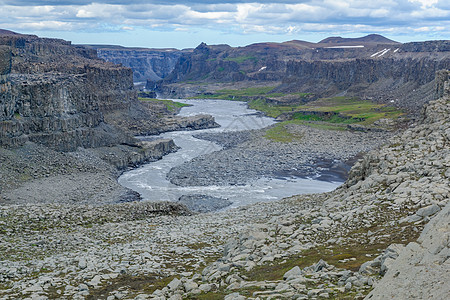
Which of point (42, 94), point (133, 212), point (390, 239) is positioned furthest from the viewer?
point (42, 94)

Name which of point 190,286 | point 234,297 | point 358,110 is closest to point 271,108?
point 358,110

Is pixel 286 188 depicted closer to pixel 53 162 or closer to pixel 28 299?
pixel 53 162

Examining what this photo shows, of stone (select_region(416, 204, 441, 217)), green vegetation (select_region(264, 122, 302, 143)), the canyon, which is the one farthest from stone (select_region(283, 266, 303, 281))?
green vegetation (select_region(264, 122, 302, 143))

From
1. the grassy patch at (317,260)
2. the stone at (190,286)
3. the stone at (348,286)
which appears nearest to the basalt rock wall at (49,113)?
the stone at (190,286)

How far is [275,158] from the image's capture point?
87.4 meters

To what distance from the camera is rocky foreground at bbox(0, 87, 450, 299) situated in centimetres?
1509

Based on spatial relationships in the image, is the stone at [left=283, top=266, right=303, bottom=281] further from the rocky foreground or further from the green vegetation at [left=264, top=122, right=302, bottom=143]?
the green vegetation at [left=264, top=122, right=302, bottom=143]

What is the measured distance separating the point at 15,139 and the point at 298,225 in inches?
2086

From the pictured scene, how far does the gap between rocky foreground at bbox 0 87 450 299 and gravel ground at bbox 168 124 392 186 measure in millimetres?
35393

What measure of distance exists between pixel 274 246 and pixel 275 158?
64994mm

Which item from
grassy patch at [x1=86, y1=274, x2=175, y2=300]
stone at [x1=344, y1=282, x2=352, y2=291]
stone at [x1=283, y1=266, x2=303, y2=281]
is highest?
stone at [x1=344, y1=282, x2=352, y2=291]

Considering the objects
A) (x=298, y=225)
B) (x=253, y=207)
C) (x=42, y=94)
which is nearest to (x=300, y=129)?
(x=42, y=94)

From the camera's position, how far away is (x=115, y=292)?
810 inches

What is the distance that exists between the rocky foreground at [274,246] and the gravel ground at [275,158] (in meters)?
35.4
